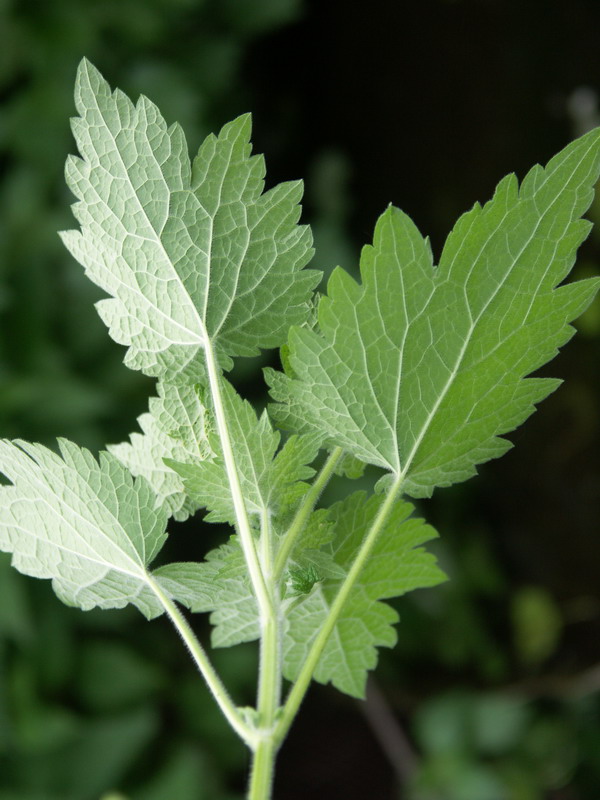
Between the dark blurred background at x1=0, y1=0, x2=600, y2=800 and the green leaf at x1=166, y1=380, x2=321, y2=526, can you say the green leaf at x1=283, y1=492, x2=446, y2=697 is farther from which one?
the dark blurred background at x1=0, y1=0, x2=600, y2=800

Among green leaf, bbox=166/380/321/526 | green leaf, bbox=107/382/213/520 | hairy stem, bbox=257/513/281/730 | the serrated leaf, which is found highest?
green leaf, bbox=107/382/213/520

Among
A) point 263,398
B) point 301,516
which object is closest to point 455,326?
point 301,516

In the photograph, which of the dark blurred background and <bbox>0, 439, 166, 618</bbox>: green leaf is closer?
<bbox>0, 439, 166, 618</bbox>: green leaf

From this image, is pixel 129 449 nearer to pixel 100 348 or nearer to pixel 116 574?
pixel 116 574

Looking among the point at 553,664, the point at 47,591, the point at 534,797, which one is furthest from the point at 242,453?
Result: the point at 553,664

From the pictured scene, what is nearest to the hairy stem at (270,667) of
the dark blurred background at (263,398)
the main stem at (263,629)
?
the main stem at (263,629)

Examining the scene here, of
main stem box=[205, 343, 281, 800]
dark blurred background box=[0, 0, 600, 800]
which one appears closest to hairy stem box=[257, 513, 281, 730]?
main stem box=[205, 343, 281, 800]

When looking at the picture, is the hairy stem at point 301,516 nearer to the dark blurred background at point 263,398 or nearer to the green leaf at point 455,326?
the green leaf at point 455,326

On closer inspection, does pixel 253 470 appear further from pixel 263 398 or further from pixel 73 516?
pixel 263 398
